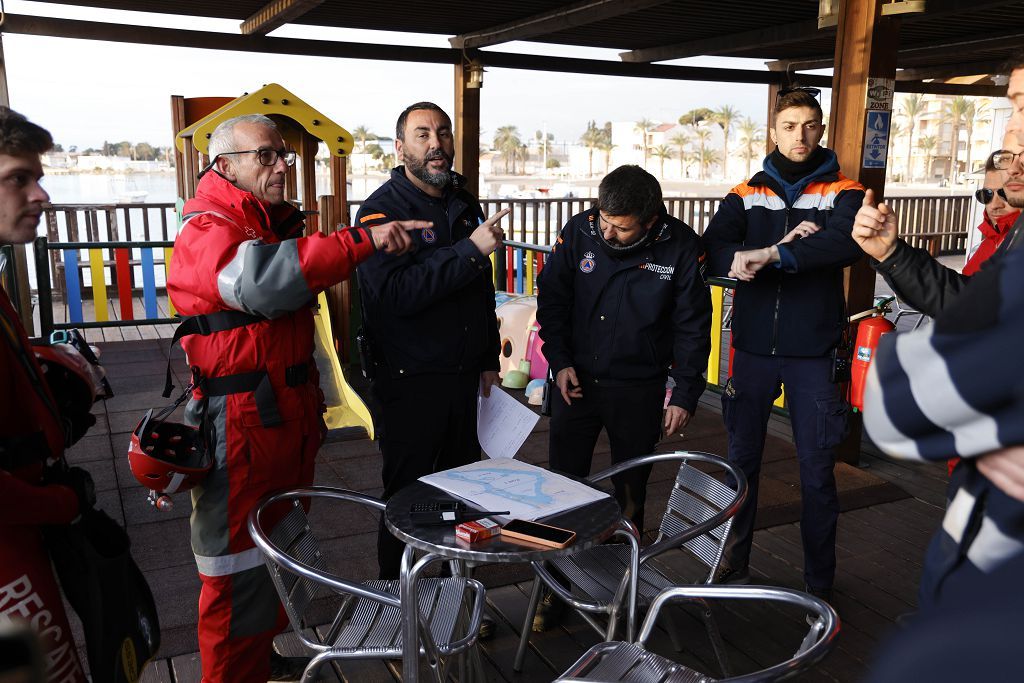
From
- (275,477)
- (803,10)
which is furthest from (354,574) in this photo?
(803,10)

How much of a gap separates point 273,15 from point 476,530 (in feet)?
19.4

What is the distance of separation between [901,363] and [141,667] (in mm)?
1747

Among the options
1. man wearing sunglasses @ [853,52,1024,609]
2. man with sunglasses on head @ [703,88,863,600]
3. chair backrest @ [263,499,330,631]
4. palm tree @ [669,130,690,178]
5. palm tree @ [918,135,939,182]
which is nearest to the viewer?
man wearing sunglasses @ [853,52,1024,609]

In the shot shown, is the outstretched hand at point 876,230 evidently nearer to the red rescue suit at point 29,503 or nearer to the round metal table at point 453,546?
the round metal table at point 453,546

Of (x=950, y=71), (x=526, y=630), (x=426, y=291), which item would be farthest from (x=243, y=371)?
(x=950, y=71)

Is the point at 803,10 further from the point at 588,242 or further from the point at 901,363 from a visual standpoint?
the point at 901,363

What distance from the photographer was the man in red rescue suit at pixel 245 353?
2238 millimetres

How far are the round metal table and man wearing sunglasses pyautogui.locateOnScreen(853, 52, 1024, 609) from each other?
3.22 ft

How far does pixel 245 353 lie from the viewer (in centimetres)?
231

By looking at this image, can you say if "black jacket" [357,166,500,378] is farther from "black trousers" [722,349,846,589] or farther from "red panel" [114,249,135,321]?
"red panel" [114,249,135,321]

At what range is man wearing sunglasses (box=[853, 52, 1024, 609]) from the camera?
84cm

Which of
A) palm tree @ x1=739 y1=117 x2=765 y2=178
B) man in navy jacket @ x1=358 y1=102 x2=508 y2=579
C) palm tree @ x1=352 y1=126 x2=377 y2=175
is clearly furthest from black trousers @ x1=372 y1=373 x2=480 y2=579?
palm tree @ x1=739 y1=117 x2=765 y2=178

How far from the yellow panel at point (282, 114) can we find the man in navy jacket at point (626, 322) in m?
4.22

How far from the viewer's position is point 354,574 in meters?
3.44
